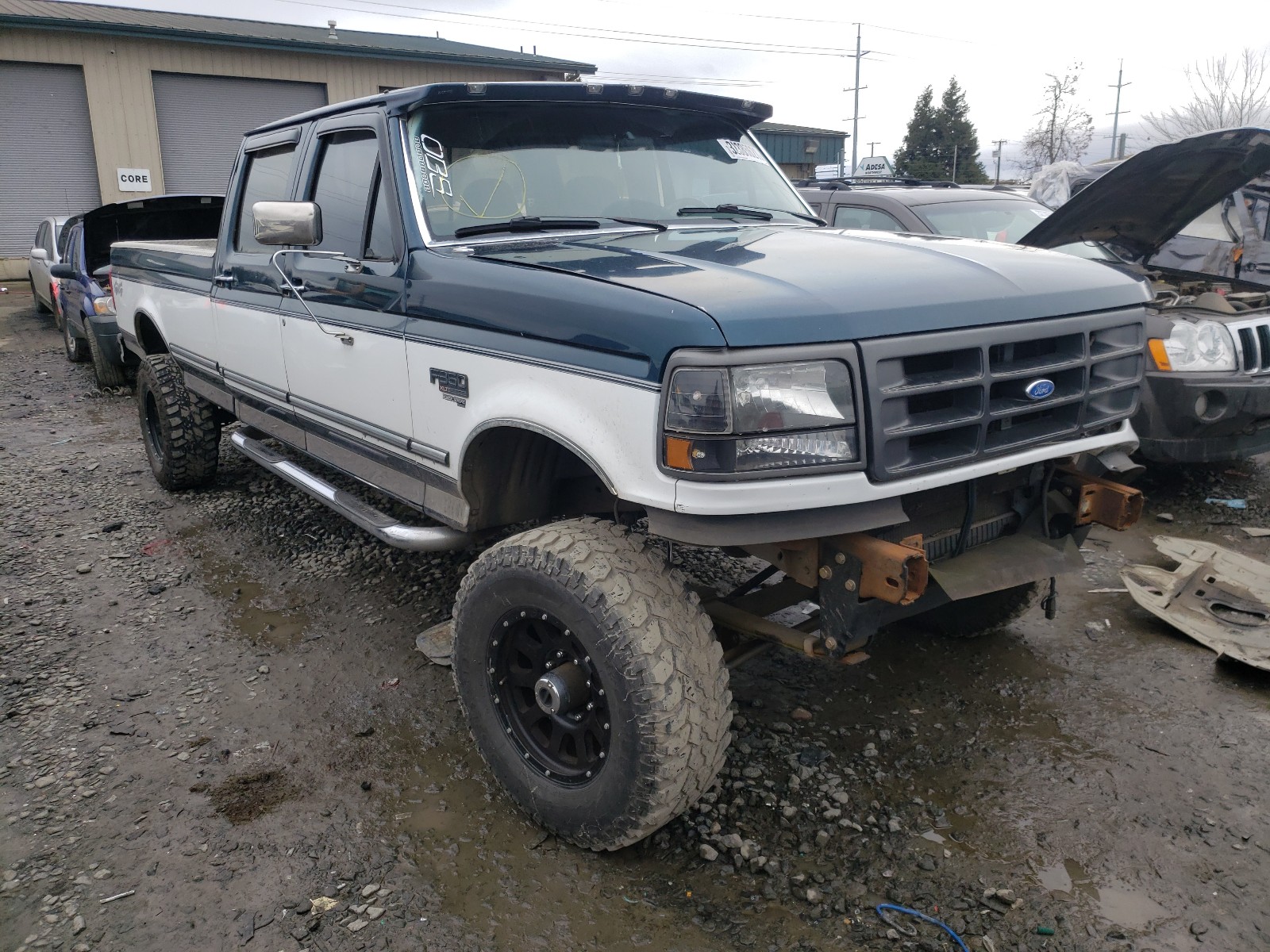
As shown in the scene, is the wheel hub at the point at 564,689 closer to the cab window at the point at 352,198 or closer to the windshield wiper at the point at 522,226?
the windshield wiper at the point at 522,226

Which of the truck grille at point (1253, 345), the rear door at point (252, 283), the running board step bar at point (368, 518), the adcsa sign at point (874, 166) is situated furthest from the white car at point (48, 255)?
the adcsa sign at point (874, 166)

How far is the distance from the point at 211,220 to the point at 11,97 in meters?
13.9

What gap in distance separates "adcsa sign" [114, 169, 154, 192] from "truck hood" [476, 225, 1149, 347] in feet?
66.7

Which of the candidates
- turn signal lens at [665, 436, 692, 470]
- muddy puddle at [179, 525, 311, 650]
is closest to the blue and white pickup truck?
turn signal lens at [665, 436, 692, 470]

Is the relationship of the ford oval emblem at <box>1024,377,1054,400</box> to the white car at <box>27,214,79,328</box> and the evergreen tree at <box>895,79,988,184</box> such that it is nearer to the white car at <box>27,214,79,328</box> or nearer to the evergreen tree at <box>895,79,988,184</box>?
the white car at <box>27,214,79,328</box>

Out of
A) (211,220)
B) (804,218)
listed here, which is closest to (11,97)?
(211,220)

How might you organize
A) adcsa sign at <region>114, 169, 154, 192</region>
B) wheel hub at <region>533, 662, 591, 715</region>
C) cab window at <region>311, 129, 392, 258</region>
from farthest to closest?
adcsa sign at <region>114, 169, 154, 192</region>
cab window at <region>311, 129, 392, 258</region>
wheel hub at <region>533, 662, 591, 715</region>

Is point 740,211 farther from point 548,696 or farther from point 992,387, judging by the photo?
point 548,696

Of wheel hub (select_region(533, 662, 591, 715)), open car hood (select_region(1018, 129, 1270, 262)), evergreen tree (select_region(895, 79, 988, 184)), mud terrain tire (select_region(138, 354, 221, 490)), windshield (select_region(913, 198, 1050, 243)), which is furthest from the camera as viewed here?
evergreen tree (select_region(895, 79, 988, 184))

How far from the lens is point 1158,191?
4.64 metres

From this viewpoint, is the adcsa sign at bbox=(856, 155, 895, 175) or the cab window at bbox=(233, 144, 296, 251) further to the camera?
the adcsa sign at bbox=(856, 155, 895, 175)

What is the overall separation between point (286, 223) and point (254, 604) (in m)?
2.02

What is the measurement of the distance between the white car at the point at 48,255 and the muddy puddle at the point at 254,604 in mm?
6447

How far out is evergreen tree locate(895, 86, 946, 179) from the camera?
45625 mm
